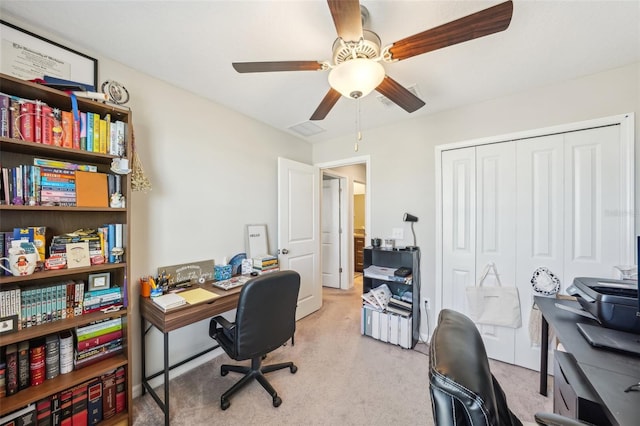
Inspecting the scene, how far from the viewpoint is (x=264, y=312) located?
166cm

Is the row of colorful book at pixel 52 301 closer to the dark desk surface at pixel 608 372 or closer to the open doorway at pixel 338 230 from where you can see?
the dark desk surface at pixel 608 372

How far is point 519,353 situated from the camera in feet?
7.09

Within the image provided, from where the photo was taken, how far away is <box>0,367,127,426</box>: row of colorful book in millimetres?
1225

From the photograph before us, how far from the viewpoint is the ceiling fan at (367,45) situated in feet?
3.18

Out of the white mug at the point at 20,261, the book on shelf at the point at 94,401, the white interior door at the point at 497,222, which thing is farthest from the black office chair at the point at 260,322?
the white interior door at the point at 497,222

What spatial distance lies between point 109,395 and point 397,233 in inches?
107

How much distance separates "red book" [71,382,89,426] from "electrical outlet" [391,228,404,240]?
277 centimetres

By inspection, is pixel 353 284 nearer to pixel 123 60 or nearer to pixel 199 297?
pixel 199 297

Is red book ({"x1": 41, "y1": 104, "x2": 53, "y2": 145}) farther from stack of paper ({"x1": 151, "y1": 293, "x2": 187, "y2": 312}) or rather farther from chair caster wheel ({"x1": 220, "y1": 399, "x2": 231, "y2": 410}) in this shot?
chair caster wheel ({"x1": 220, "y1": 399, "x2": 231, "y2": 410})

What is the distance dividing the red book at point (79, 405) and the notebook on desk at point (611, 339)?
2.72 meters

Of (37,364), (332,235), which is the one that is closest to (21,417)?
(37,364)

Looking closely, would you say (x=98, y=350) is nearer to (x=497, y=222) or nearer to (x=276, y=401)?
(x=276, y=401)

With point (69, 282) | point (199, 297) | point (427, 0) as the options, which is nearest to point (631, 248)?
point (427, 0)

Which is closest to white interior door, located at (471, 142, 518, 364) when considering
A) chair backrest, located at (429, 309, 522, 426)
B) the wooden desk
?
chair backrest, located at (429, 309, 522, 426)
